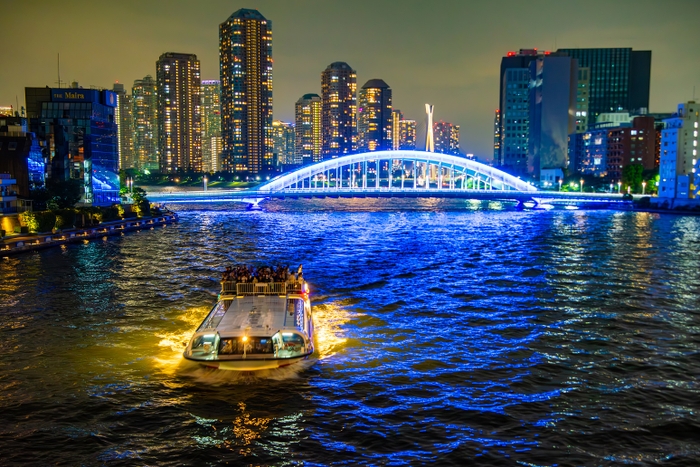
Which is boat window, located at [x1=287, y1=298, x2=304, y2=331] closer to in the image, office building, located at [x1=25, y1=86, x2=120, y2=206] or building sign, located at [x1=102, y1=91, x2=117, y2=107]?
office building, located at [x1=25, y1=86, x2=120, y2=206]

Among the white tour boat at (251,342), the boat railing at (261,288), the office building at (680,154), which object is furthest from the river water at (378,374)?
the office building at (680,154)

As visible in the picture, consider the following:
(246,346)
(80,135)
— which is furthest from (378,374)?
(80,135)

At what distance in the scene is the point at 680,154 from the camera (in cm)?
11975

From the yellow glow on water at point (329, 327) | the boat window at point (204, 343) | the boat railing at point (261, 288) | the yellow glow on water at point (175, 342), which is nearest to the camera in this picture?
the boat window at point (204, 343)

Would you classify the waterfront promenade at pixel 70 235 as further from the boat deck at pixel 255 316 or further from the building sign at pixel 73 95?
the boat deck at pixel 255 316

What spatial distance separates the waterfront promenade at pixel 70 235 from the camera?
57.1 metres

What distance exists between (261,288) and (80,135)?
8224 centimetres

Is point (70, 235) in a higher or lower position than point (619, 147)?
lower

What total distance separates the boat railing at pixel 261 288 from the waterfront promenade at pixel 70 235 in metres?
35.8

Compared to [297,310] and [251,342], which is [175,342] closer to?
[297,310]

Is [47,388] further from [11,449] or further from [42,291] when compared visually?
[42,291]

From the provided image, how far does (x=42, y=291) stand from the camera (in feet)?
125

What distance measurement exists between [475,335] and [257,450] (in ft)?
44.9

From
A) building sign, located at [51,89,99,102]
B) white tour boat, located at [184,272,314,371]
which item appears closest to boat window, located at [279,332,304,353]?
white tour boat, located at [184,272,314,371]
